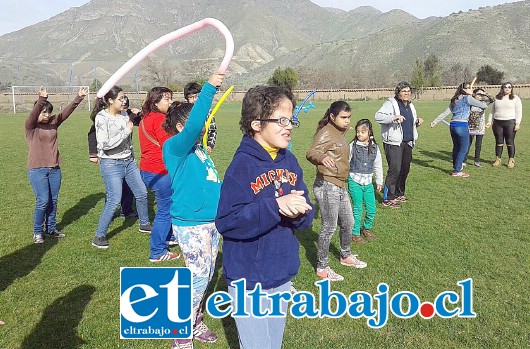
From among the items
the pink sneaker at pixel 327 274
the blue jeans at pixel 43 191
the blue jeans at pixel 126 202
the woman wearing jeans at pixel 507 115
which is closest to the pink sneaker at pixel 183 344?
the pink sneaker at pixel 327 274

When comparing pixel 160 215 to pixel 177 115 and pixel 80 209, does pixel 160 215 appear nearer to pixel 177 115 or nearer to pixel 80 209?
pixel 177 115

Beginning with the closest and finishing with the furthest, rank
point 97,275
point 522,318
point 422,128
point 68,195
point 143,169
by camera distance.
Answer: point 522,318
point 97,275
point 143,169
point 68,195
point 422,128

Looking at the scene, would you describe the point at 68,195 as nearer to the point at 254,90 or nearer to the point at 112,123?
the point at 112,123

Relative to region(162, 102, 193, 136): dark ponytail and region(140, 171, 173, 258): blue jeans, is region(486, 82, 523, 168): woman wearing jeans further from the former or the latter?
region(162, 102, 193, 136): dark ponytail

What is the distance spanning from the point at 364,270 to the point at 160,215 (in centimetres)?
265

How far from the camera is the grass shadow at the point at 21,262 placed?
4949 millimetres

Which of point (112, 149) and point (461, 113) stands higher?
point (461, 113)

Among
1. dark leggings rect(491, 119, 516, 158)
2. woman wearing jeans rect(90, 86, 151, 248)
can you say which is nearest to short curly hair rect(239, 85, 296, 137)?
woman wearing jeans rect(90, 86, 151, 248)

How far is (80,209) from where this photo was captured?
7.97 metres

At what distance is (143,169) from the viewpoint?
18.0 ft

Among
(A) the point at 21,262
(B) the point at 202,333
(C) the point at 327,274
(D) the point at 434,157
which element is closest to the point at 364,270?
(C) the point at 327,274

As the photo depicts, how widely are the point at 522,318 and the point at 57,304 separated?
182 inches

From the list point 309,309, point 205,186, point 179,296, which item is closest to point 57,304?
point 179,296

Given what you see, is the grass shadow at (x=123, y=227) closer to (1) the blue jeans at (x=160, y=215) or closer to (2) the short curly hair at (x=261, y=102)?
(1) the blue jeans at (x=160, y=215)
